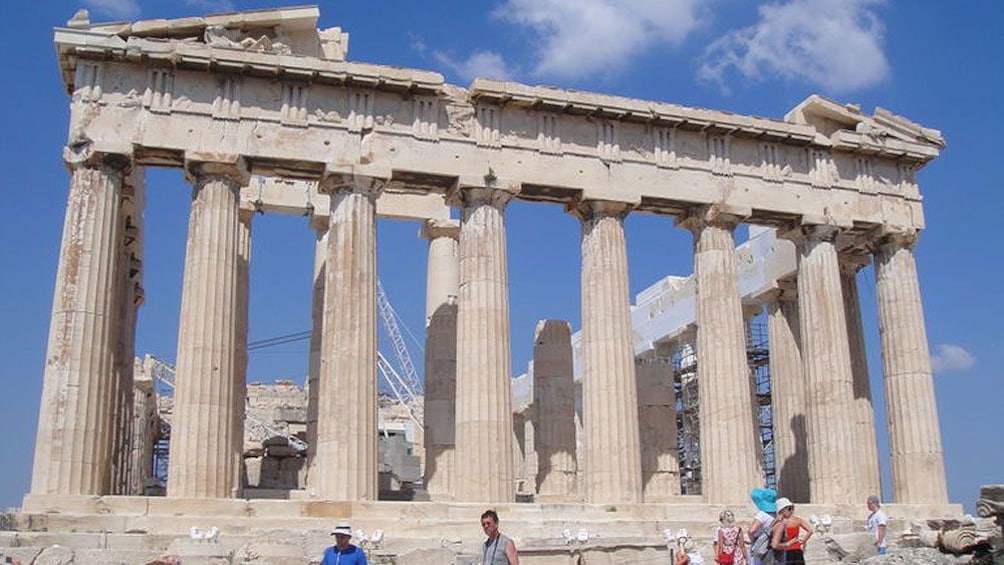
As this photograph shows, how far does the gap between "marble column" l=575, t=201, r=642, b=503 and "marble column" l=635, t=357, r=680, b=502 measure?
4489 mm

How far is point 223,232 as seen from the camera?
24.8 metres

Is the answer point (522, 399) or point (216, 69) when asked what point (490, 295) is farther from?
point (522, 399)

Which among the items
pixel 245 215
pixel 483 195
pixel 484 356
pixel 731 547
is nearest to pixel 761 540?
pixel 731 547

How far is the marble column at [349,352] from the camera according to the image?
23953mm

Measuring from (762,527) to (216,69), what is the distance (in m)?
17.3

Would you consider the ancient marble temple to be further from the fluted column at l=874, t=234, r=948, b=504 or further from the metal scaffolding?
the metal scaffolding

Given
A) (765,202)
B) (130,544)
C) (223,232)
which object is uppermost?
(765,202)

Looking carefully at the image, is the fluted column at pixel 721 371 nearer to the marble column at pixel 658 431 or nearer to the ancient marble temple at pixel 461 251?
the ancient marble temple at pixel 461 251

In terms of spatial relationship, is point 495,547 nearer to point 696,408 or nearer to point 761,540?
point 761,540

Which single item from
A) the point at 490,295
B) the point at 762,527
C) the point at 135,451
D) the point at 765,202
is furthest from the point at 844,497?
the point at 135,451

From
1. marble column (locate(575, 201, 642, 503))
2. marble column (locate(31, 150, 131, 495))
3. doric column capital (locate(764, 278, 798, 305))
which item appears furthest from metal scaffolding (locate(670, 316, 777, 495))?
marble column (locate(31, 150, 131, 495))

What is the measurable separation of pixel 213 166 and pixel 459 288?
20.5ft

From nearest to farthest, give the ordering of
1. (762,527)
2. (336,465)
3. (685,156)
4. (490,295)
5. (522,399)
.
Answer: (762,527) < (336,465) < (490,295) < (685,156) < (522,399)

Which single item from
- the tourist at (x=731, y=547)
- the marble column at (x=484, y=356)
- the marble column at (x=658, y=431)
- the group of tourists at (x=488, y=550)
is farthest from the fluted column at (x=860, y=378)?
the group of tourists at (x=488, y=550)
